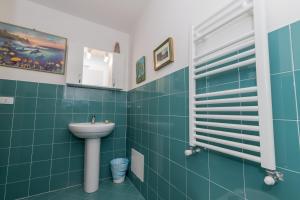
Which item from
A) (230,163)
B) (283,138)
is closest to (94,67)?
(230,163)

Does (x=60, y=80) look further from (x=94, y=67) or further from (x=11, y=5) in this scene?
(x=11, y=5)

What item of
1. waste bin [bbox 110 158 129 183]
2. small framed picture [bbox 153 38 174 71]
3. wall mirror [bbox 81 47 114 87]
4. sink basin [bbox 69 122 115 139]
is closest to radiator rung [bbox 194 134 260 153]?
small framed picture [bbox 153 38 174 71]

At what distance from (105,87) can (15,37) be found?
1168 mm

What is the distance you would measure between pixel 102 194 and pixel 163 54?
5.78ft

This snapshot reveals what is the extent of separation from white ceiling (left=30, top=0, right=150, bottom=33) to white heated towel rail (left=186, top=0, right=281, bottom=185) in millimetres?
1325

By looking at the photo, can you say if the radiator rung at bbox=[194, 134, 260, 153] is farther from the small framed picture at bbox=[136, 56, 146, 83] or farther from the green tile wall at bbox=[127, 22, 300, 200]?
the small framed picture at bbox=[136, 56, 146, 83]

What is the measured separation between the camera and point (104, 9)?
6.57ft

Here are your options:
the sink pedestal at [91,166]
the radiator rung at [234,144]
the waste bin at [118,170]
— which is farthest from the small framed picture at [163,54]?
the waste bin at [118,170]

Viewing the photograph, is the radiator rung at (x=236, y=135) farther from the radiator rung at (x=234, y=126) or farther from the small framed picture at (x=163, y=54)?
the small framed picture at (x=163, y=54)

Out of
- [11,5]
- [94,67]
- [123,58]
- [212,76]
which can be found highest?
[11,5]

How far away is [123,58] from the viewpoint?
2.30 metres

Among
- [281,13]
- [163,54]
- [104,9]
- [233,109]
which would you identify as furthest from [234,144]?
[104,9]

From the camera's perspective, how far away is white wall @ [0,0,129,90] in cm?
176

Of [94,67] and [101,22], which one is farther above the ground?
[101,22]
